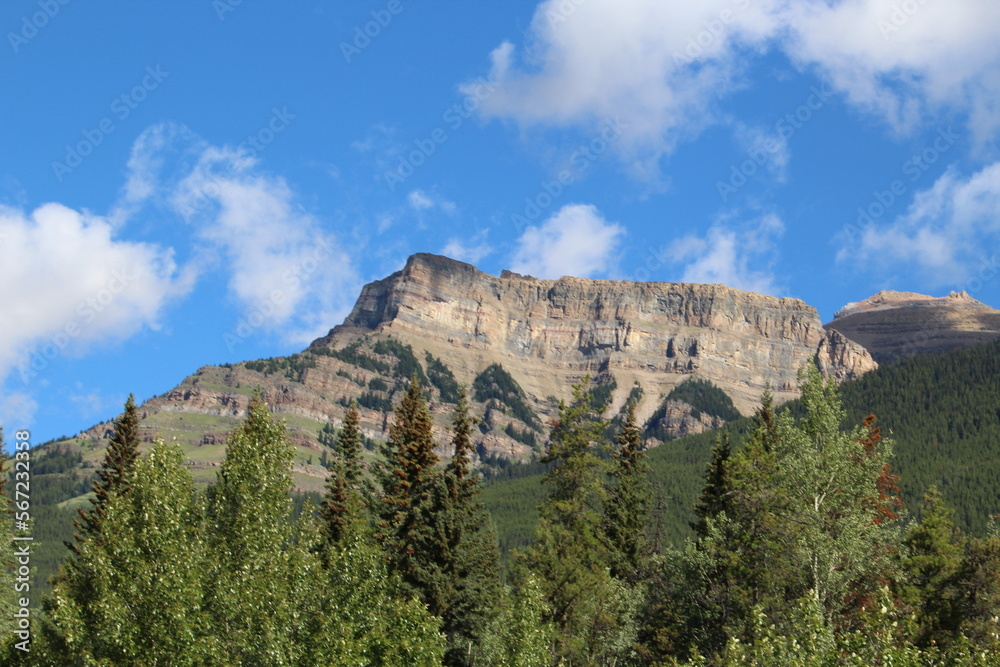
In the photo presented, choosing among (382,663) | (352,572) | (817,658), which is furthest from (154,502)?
(817,658)

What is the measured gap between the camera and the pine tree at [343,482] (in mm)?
61125

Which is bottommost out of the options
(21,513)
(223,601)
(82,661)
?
(82,661)

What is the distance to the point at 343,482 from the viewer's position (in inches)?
2559

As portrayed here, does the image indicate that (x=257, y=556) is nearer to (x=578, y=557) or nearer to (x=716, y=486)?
(x=578, y=557)

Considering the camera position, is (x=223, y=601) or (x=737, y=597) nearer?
(x=223, y=601)

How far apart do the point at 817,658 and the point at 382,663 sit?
15743 mm

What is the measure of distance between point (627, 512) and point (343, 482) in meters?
18.4

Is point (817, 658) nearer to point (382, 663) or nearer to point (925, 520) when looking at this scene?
point (382, 663)

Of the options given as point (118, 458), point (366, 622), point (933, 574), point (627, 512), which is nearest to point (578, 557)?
point (627, 512)

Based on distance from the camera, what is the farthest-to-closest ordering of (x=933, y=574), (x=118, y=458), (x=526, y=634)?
(x=118, y=458) → (x=933, y=574) → (x=526, y=634)

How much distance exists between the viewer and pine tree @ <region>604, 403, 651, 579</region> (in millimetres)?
62153

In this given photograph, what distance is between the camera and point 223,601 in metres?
33.7

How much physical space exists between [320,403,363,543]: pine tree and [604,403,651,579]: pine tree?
1609 cm

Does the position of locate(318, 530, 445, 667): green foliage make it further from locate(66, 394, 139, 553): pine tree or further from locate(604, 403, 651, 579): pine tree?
locate(604, 403, 651, 579): pine tree
